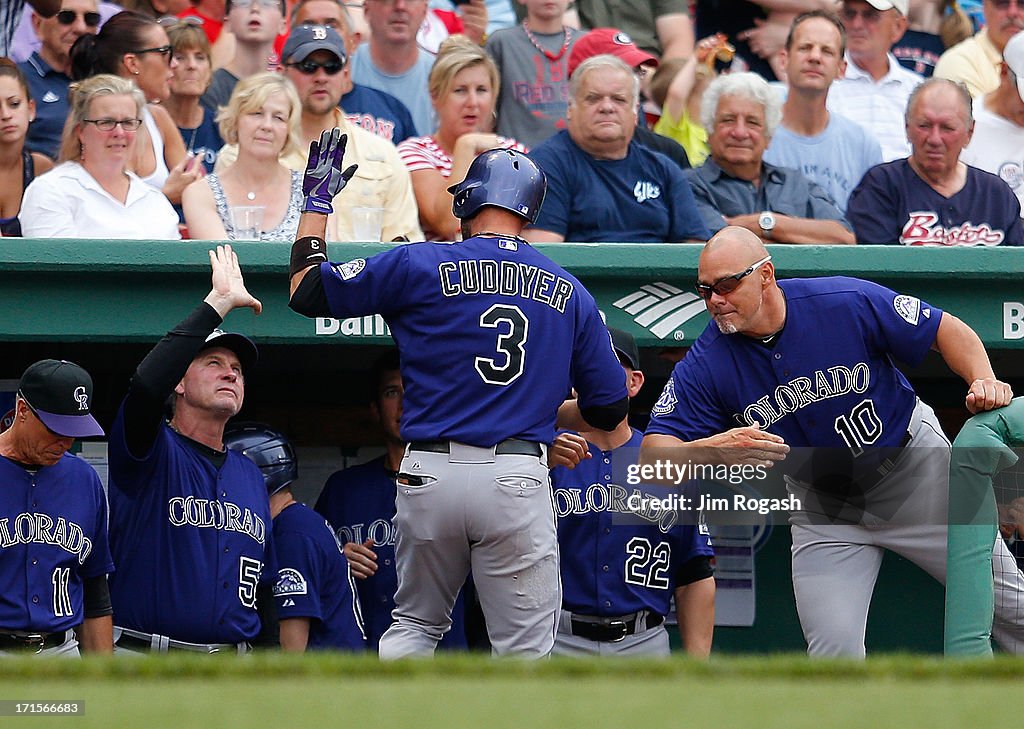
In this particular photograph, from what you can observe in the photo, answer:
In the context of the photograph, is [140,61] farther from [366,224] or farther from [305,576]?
[305,576]

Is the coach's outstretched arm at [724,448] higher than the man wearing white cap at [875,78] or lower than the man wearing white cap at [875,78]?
lower

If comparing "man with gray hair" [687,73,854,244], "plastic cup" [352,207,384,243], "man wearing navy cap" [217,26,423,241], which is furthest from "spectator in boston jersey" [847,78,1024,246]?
"plastic cup" [352,207,384,243]

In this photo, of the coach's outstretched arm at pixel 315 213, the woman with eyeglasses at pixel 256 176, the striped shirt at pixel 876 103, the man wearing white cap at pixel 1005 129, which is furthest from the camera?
the striped shirt at pixel 876 103

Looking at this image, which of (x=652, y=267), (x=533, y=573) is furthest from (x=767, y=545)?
(x=533, y=573)

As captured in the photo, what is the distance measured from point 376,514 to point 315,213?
1.70 meters

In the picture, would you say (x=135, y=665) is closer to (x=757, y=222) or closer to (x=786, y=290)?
(x=786, y=290)

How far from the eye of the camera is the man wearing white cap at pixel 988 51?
8.52 m

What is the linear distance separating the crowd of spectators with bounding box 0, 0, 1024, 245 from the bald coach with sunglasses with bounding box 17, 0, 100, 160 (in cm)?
1

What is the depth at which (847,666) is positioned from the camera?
387 centimetres

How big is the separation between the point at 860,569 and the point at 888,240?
1846 mm

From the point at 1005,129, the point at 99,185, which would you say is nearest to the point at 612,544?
the point at 99,185

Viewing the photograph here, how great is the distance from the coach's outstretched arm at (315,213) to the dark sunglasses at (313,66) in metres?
1.61

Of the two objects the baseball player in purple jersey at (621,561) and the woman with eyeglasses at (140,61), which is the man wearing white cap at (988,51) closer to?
the baseball player in purple jersey at (621,561)

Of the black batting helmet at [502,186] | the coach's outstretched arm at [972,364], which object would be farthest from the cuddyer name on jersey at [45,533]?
the coach's outstretched arm at [972,364]
